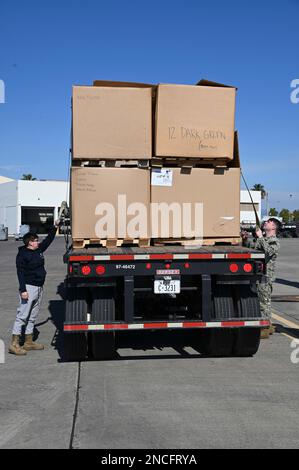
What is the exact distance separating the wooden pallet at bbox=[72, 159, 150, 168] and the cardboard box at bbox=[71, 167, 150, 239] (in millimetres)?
108

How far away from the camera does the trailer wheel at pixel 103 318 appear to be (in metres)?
6.74

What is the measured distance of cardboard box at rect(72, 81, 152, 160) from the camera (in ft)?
22.8

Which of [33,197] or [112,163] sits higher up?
[33,197]

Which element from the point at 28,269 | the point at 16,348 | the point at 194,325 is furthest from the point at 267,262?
the point at 16,348

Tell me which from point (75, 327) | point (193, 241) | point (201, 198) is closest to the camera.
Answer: point (75, 327)

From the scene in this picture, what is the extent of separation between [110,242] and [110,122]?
146cm

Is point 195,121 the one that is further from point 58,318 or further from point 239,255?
point 58,318

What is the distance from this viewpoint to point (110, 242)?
7.10m

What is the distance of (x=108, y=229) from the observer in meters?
7.02

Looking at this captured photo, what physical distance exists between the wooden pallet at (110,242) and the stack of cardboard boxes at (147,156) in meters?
0.03

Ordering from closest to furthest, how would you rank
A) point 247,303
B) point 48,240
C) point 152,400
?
point 152,400, point 247,303, point 48,240

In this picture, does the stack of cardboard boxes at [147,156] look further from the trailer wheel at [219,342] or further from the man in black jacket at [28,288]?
the trailer wheel at [219,342]

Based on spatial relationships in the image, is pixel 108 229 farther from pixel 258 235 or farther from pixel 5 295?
pixel 5 295
